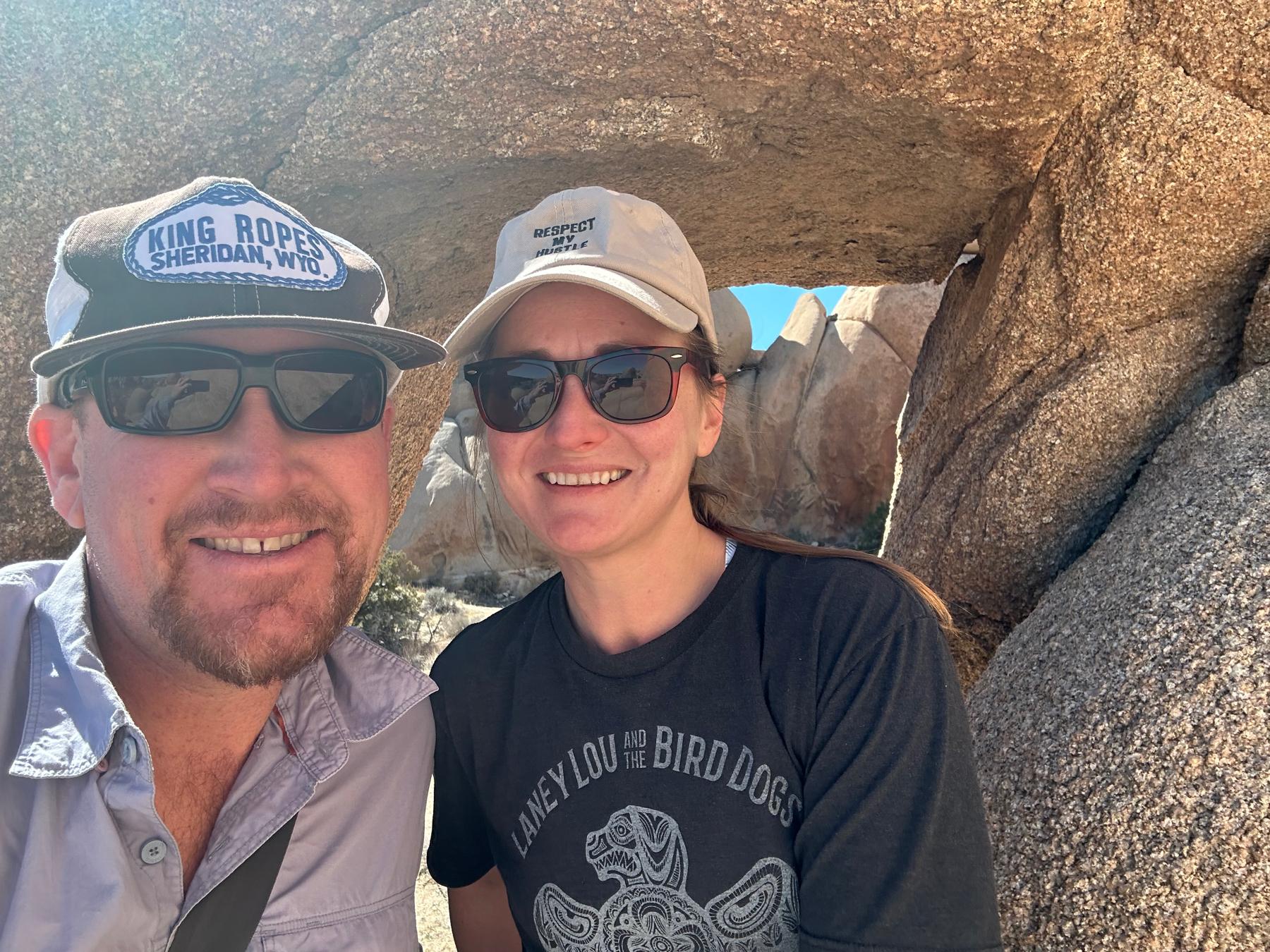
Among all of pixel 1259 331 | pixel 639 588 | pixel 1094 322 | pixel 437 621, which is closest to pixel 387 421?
pixel 639 588

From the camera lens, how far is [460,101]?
2.77 meters

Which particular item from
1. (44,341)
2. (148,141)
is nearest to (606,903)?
(44,341)

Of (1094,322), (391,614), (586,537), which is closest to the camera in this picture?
(586,537)

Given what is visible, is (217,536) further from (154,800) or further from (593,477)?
(593,477)

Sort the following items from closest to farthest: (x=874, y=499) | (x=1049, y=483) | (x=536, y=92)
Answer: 1. (x=536, y=92)
2. (x=1049, y=483)
3. (x=874, y=499)

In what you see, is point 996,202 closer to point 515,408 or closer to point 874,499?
point 515,408

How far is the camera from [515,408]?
187 cm

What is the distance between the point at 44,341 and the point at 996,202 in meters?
3.32

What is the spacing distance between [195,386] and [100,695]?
53 cm

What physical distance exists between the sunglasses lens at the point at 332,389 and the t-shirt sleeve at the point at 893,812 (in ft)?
3.26

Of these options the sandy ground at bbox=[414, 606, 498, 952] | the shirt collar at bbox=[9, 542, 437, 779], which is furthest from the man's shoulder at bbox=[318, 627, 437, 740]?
the sandy ground at bbox=[414, 606, 498, 952]

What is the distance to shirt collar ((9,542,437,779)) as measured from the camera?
1.42 meters

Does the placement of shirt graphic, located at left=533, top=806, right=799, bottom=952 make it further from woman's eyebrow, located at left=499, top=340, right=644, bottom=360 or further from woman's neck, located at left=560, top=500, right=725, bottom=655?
woman's eyebrow, located at left=499, top=340, right=644, bottom=360

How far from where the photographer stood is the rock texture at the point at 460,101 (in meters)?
2.50
